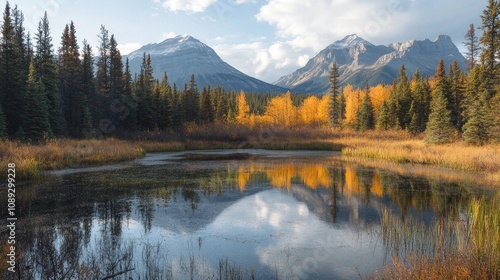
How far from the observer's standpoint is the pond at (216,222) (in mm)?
7488

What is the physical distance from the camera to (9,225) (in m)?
9.91

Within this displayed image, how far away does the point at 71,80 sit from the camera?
159ft

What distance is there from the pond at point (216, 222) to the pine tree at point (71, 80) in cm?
3062

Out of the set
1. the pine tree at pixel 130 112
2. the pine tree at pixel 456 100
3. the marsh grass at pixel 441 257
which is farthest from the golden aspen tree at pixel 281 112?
the marsh grass at pixel 441 257

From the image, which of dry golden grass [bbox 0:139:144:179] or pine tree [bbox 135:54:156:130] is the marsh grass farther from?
pine tree [bbox 135:54:156:130]

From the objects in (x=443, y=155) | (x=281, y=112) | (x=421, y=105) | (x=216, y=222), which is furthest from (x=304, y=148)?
(x=281, y=112)

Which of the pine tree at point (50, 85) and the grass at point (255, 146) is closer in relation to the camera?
the grass at point (255, 146)

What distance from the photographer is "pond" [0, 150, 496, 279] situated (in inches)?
A: 295

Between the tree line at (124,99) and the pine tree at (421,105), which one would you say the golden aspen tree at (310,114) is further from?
the pine tree at (421,105)

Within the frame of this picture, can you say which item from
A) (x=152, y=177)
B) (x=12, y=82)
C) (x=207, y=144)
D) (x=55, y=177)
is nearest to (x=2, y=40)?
(x=12, y=82)

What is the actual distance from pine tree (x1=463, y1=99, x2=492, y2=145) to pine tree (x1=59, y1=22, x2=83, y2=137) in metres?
47.8

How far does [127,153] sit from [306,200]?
20640 millimetres

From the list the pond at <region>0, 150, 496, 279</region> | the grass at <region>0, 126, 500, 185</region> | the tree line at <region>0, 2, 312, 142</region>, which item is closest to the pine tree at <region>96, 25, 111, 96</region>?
the tree line at <region>0, 2, 312, 142</region>

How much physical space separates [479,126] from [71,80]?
51.5 m
